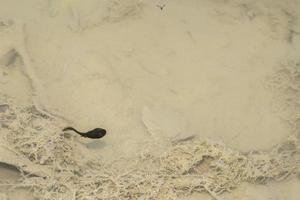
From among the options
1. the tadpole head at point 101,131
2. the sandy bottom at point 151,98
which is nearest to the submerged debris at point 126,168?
the sandy bottom at point 151,98

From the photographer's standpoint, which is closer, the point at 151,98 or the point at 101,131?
the point at 101,131

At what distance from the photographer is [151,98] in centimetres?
388

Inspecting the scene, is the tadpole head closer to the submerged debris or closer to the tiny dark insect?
the tiny dark insect

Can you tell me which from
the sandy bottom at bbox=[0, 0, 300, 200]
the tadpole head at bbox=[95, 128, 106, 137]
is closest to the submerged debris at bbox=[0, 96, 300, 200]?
the sandy bottom at bbox=[0, 0, 300, 200]

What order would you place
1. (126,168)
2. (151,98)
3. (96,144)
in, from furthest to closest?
(151,98), (96,144), (126,168)

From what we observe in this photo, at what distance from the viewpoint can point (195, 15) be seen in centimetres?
460

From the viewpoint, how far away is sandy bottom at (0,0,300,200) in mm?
3266

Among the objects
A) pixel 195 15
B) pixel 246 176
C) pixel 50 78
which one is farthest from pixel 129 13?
pixel 246 176

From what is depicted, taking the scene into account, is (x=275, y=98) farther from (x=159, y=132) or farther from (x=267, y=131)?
(x=159, y=132)

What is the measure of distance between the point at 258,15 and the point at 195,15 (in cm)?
69

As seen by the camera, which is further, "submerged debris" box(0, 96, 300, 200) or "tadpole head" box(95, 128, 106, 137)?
"tadpole head" box(95, 128, 106, 137)

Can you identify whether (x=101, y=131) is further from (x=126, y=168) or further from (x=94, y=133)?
(x=126, y=168)

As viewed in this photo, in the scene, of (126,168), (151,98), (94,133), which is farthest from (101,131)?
(151,98)

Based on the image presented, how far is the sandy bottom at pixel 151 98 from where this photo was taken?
327cm
